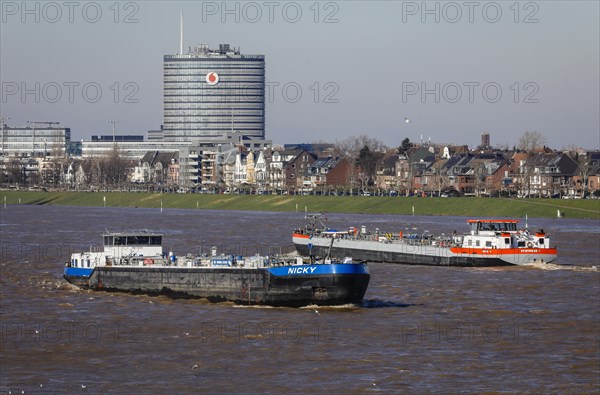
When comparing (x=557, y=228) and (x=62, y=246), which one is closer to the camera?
(x=62, y=246)

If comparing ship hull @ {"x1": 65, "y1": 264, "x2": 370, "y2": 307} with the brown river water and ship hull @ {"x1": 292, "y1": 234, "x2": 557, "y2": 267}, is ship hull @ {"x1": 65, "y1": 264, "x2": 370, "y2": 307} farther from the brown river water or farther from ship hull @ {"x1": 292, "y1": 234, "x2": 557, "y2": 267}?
ship hull @ {"x1": 292, "y1": 234, "x2": 557, "y2": 267}

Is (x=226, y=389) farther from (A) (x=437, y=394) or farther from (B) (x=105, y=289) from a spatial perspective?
(B) (x=105, y=289)

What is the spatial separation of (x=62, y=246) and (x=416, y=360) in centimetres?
8171

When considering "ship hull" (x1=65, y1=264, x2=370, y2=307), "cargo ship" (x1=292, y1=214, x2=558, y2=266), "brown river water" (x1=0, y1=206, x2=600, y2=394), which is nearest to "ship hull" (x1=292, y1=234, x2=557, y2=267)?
"cargo ship" (x1=292, y1=214, x2=558, y2=266)

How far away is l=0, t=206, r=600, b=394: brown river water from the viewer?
51531mm

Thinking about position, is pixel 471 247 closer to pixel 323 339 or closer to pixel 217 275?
pixel 217 275

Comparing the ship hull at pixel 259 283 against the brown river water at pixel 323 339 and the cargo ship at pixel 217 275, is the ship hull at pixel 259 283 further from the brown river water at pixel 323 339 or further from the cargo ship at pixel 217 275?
the brown river water at pixel 323 339

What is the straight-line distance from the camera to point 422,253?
112312 mm

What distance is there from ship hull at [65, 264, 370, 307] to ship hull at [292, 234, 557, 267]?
57.5 feet

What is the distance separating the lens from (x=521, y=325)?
67000 millimetres

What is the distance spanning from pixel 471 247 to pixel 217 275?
36.1 metres

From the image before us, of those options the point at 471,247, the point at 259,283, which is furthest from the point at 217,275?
the point at 471,247

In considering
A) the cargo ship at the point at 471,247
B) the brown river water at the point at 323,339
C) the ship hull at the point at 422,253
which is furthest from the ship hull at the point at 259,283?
the cargo ship at the point at 471,247

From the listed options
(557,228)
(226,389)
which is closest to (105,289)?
(226,389)
